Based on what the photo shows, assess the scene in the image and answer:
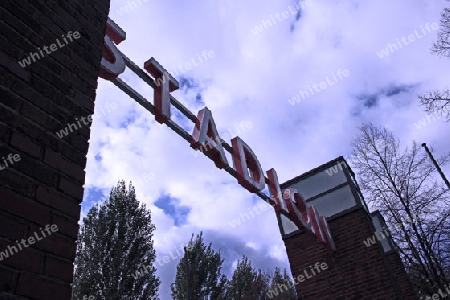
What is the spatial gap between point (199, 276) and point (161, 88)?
2034 cm

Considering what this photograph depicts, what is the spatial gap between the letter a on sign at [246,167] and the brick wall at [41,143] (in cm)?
451

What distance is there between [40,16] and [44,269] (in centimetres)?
147

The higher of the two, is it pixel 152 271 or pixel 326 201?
pixel 152 271

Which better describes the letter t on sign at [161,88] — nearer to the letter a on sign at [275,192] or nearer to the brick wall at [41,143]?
the brick wall at [41,143]

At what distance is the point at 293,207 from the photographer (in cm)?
763

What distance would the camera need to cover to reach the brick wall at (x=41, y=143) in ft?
4.93

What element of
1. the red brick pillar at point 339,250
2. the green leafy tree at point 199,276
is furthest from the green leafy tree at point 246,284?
the red brick pillar at point 339,250

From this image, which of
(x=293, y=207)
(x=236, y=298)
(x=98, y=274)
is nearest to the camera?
(x=293, y=207)

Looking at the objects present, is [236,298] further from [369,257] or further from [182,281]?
[369,257]

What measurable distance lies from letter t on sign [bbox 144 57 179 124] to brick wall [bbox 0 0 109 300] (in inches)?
110

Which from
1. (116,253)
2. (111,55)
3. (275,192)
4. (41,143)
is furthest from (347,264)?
(116,253)

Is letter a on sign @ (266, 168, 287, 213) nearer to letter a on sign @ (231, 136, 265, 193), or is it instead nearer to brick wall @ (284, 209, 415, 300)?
letter a on sign @ (231, 136, 265, 193)

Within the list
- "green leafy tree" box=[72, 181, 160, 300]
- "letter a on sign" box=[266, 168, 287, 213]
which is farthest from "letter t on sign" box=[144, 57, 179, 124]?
"green leafy tree" box=[72, 181, 160, 300]

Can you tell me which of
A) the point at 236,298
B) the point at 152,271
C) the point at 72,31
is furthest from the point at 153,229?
the point at 72,31
